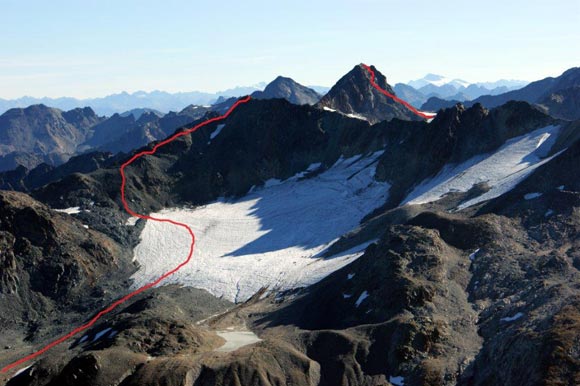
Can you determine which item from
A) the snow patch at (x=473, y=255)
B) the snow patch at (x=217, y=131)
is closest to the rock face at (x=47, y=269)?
the snow patch at (x=473, y=255)

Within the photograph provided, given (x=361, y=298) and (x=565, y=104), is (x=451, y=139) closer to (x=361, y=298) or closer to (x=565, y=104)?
(x=361, y=298)

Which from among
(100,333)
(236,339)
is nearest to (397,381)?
(236,339)

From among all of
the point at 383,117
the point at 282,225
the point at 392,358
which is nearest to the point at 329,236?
the point at 282,225

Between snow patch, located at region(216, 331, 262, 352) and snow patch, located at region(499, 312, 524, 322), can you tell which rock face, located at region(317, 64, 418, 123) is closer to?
snow patch, located at region(216, 331, 262, 352)

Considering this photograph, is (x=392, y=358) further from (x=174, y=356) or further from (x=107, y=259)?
(x=107, y=259)

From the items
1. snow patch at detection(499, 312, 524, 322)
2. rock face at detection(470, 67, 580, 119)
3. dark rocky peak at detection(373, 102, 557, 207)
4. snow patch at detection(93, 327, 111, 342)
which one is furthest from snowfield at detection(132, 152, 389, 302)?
rock face at detection(470, 67, 580, 119)

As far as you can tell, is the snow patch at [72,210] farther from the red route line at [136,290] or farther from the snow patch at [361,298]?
the snow patch at [361,298]
